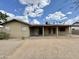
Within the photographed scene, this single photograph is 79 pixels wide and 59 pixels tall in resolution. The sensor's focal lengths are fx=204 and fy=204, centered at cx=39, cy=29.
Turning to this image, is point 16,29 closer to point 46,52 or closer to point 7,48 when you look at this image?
point 7,48

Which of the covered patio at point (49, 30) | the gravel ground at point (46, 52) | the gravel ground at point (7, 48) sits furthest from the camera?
the covered patio at point (49, 30)

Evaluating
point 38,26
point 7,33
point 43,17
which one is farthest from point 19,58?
point 43,17

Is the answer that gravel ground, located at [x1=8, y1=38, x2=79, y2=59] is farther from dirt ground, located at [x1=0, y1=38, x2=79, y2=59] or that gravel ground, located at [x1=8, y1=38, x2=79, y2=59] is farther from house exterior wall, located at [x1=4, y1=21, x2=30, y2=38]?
house exterior wall, located at [x1=4, y1=21, x2=30, y2=38]

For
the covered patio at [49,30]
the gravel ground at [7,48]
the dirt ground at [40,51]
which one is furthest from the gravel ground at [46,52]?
the covered patio at [49,30]

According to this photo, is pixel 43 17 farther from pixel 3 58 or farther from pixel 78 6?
pixel 78 6

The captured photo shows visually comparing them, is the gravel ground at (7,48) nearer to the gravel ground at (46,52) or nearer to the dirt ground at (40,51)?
the dirt ground at (40,51)

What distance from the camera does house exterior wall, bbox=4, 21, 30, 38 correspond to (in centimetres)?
→ 4584

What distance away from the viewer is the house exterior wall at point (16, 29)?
45.8m

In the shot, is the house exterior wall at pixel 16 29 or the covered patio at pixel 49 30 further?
the covered patio at pixel 49 30

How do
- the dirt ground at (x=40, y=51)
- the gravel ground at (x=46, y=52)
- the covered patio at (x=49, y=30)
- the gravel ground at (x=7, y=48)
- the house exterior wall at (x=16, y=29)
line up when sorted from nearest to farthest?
the gravel ground at (x=46, y=52) < the dirt ground at (x=40, y=51) < the gravel ground at (x=7, y=48) < the house exterior wall at (x=16, y=29) < the covered patio at (x=49, y=30)

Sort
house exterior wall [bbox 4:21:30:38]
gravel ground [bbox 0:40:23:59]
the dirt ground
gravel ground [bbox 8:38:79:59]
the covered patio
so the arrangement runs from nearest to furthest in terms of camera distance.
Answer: gravel ground [bbox 8:38:79:59] → the dirt ground → gravel ground [bbox 0:40:23:59] → house exterior wall [bbox 4:21:30:38] → the covered patio

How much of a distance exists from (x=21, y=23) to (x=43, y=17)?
25.1 meters

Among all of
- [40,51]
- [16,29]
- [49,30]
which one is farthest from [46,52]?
[49,30]

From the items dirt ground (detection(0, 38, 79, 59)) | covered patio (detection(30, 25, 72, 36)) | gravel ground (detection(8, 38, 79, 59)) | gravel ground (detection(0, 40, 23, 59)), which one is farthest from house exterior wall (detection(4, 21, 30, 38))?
gravel ground (detection(8, 38, 79, 59))
